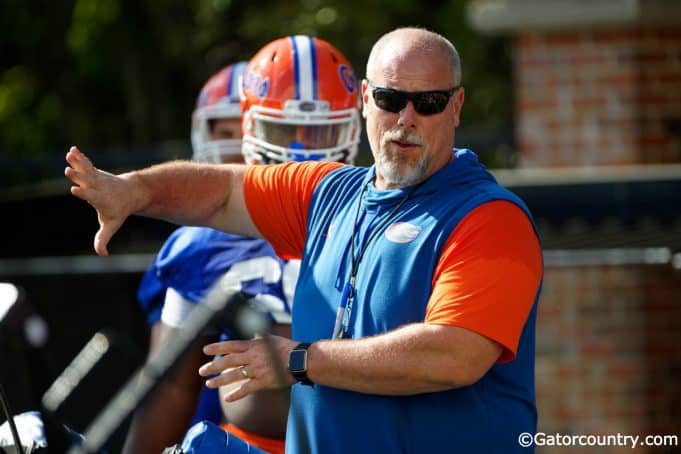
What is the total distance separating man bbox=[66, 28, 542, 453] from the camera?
3135mm

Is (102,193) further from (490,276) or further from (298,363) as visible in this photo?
(490,276)

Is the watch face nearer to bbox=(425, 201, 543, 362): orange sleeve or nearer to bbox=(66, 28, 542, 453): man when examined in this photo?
bbox=(66, 28, 542, 453): man

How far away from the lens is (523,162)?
26.4 feet

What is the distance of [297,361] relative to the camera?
3182mm

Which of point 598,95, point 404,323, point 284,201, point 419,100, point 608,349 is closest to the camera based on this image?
point 404,323

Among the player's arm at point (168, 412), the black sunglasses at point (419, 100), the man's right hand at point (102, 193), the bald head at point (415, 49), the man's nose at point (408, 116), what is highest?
the bald head at point (415, 49)

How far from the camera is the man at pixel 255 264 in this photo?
4.18 metres

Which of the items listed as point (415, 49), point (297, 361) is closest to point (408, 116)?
point (415, 49)

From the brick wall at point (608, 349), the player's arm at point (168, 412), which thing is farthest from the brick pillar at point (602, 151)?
the player's arm at point (168, 412)

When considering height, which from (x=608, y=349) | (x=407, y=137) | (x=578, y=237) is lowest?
(x=608, y=349)

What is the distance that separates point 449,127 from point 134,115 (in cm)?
1402

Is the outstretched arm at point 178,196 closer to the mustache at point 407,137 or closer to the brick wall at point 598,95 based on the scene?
the mustache at point 407,137

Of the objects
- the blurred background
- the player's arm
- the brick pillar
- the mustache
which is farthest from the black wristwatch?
the brick pillar

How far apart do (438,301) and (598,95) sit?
4953 mm
